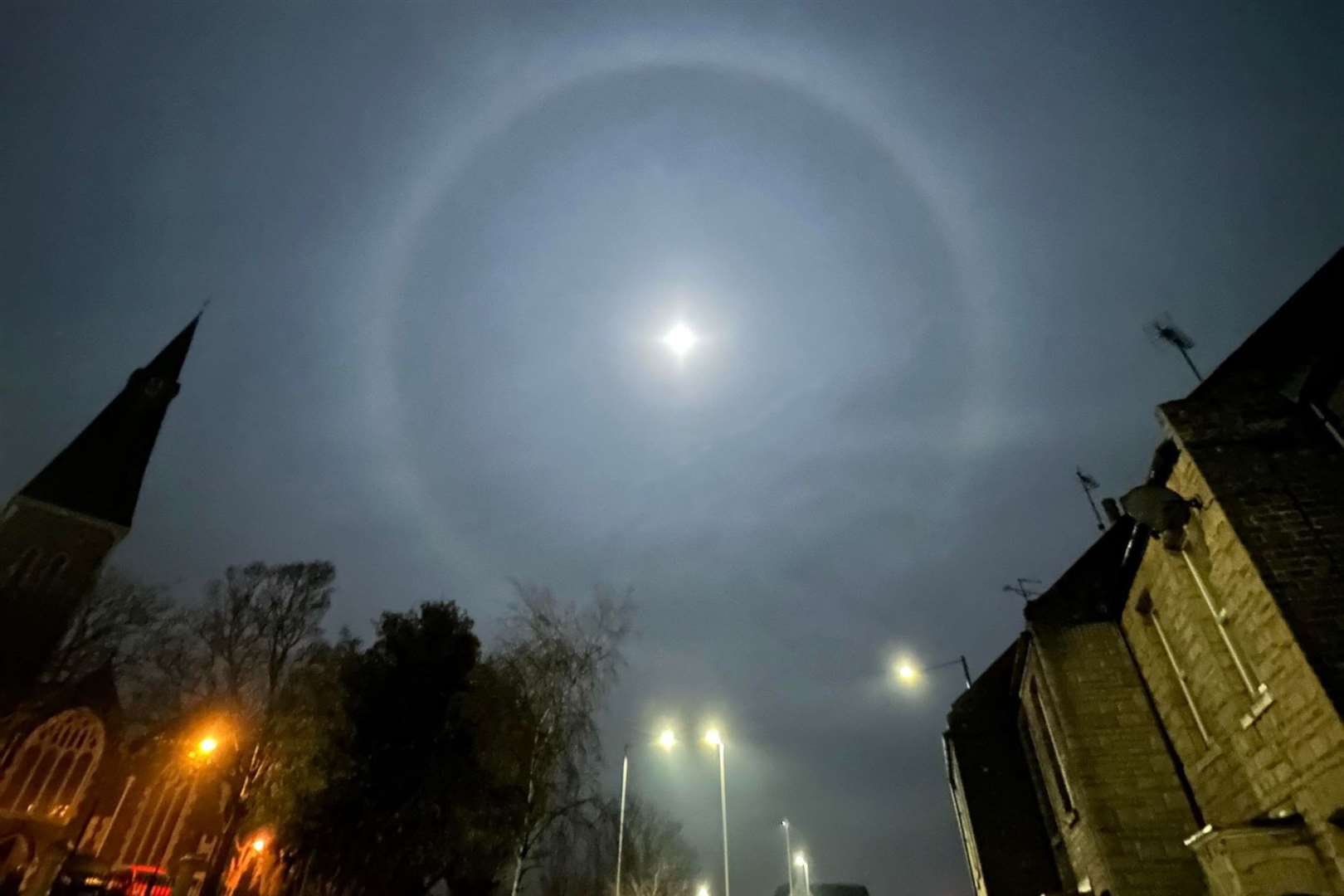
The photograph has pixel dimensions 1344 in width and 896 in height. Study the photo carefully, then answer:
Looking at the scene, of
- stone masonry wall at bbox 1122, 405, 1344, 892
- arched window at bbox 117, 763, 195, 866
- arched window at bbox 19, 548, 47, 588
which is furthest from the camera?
arched window at bbox 19, 548, 47, 588

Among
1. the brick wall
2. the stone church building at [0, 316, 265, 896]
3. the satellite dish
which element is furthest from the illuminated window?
the brick wall

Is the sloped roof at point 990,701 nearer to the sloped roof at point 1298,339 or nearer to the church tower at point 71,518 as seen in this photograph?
the sloped roof at point 1298,339

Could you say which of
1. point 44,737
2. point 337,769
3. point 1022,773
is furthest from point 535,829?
point 44,737

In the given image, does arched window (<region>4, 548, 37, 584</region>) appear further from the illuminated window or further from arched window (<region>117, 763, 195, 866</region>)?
the illuminated window

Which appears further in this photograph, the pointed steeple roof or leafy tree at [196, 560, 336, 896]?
the pointed steeple roof

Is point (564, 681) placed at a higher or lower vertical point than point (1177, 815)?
A: higher

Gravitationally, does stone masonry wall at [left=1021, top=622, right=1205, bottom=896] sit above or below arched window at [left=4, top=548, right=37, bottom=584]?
below

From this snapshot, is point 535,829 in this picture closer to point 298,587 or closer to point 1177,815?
point 298,587
